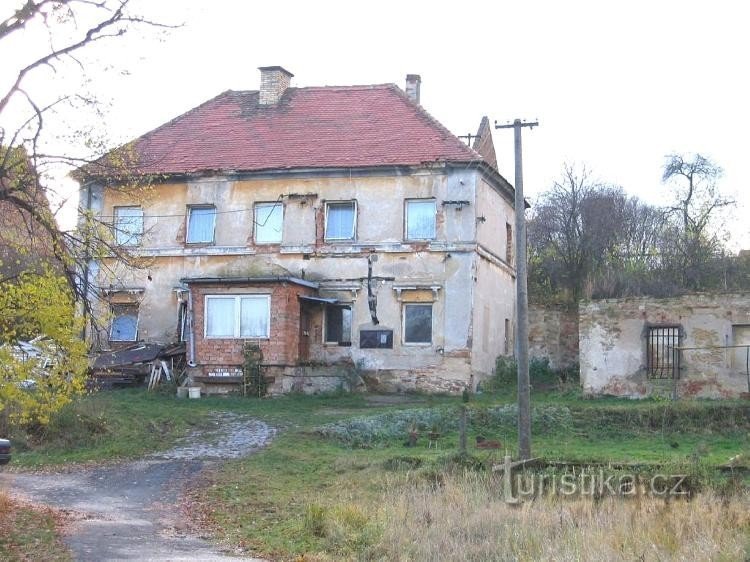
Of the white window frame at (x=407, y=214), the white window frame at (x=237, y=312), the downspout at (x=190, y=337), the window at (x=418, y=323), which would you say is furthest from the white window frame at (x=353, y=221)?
the downspout at (x=190, y=337)

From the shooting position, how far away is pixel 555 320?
33.2 m

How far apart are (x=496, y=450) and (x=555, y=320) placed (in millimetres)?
14259

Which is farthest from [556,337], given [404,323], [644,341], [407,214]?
[407,214]

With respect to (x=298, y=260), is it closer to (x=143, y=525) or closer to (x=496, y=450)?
(x=496, y=450)

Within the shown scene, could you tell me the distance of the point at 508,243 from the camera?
1359 inches

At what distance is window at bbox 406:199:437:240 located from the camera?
99.3 ft

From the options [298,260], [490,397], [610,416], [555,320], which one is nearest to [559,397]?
[490,397]

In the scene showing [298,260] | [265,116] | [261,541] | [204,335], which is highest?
[265,116]

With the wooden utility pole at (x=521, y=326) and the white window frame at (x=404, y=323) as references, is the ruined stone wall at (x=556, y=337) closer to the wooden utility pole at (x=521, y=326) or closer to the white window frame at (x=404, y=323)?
the white window frame at (x=404, y=323)

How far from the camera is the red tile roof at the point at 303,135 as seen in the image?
30.9 metres

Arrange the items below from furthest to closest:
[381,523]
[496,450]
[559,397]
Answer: [559,397] → [496,450] → [381,523]

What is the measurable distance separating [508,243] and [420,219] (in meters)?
5.34

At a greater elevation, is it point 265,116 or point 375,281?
point 265,116

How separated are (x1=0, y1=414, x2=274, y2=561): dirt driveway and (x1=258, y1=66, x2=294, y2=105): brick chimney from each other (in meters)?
14.8
